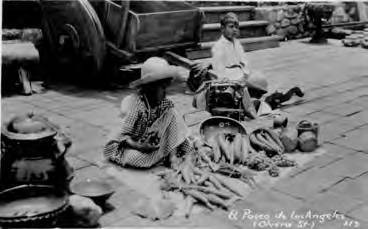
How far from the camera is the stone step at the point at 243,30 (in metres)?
12.1

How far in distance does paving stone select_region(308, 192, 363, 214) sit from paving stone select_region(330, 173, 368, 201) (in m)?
0.08

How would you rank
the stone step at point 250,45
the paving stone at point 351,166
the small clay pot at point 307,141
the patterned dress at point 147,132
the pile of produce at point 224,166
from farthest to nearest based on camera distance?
the stone step at point 250,45
the small clay pot at point 307,141
the paving stone at point 351,166
the patterned dress at point 147,132
the pile of produce at point 224,166

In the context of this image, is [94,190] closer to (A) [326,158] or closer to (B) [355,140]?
(A) [326,158]

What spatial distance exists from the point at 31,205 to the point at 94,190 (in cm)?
60

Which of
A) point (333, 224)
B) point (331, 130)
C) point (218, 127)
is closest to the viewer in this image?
point (333, 224)

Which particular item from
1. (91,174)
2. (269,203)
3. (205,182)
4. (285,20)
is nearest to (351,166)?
(269,203)

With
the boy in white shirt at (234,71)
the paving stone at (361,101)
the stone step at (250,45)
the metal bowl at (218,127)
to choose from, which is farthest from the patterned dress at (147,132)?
the stone step at (250,45)

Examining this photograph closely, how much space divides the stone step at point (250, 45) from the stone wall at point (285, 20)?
14.3 inches

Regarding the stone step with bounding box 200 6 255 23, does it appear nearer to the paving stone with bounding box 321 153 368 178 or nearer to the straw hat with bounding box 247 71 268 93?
the straw hat with bounding box 247 71 268 93

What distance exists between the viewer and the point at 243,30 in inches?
513

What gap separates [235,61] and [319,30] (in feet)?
21.7

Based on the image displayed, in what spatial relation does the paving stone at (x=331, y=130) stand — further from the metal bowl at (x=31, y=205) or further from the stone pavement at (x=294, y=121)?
the metal bowl at (x=31, y=205)

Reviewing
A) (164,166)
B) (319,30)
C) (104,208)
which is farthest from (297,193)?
(319,30)

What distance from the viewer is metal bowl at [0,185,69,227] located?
3.77 m
